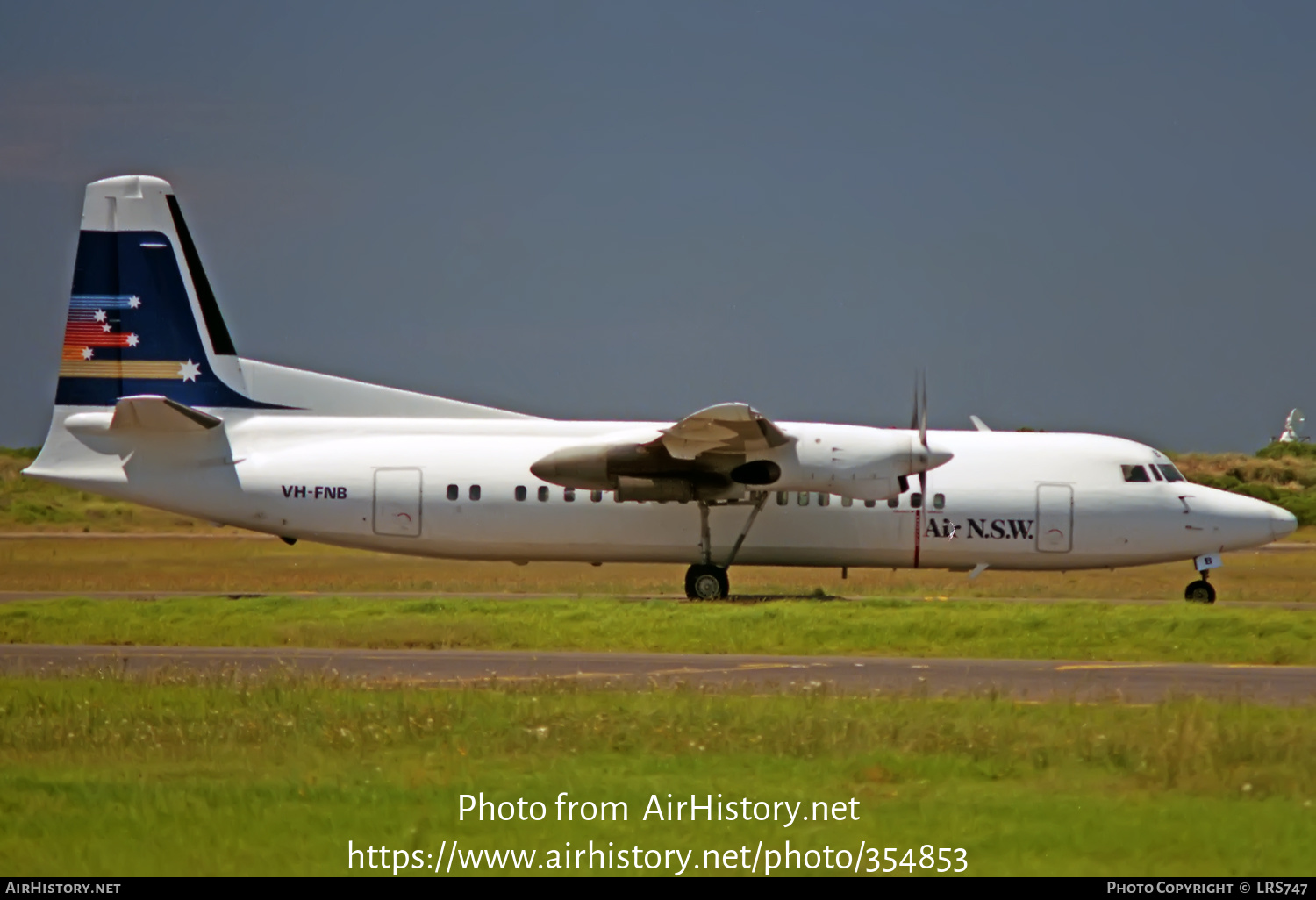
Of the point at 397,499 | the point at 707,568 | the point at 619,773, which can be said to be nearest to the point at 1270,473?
the point at 707,568

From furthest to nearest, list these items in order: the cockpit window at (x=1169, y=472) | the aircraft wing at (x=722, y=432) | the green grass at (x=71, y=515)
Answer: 1. the green grass at (x=71, y=515)
2. the cockpit window at (x=1169, y=472)
3. the aircraft wing at (x=722, y=432)

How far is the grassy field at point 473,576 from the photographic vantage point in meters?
29.6

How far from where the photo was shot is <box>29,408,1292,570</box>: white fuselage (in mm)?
25891

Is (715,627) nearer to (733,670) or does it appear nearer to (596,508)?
(733,670)

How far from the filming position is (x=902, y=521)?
1026 inches

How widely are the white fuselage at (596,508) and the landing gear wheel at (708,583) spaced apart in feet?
1.21

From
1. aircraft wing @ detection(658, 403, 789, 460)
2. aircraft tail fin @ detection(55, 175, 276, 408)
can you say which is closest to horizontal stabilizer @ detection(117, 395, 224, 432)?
aircraft tail fin @ detection(55, 175, 276, 408)

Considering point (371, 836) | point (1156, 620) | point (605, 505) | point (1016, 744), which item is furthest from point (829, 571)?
point (371, 836)

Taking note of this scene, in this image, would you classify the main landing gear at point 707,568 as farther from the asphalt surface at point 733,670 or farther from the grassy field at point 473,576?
the asphalt surface at point 733,670

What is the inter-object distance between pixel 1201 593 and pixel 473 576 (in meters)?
17.3

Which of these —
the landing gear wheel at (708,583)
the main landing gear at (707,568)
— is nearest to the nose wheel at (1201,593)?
the main landing gear at (707,568)

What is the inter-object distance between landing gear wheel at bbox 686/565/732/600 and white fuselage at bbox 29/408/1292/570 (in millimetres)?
369

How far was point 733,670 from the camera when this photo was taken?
1727cm
